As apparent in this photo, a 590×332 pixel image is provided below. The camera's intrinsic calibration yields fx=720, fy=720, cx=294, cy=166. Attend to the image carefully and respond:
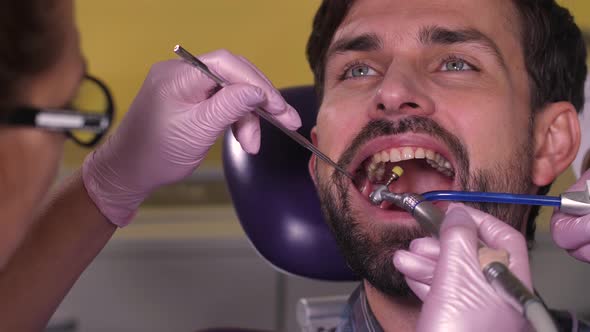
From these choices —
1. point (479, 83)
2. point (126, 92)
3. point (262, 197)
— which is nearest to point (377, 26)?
point (479, 83)

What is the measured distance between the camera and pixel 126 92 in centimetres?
258

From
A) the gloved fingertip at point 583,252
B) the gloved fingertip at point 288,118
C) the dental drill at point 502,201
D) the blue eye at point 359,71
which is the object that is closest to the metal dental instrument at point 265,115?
the gloved fingertip at point 288,118

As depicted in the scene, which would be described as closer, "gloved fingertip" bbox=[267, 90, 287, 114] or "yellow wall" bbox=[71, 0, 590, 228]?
"gloved fingertip" bbox=[267, 90, 287, 114]

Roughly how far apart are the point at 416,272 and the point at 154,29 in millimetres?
1694

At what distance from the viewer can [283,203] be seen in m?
1.83

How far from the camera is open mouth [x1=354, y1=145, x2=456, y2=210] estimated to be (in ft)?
4.70

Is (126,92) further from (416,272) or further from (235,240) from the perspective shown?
(416,272)

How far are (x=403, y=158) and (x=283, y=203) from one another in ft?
1.58

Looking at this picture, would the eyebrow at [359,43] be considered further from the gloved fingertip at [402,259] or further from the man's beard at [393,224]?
the gloved fingertip at [402,259]

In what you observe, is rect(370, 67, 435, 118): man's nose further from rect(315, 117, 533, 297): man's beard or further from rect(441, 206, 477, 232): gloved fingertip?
rect(441, 206, 477, 232): gloved fingertip

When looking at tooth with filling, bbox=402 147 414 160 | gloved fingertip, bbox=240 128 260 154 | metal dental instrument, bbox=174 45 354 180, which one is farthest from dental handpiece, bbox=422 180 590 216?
gloved fingertip, bbox=240 128 260 154

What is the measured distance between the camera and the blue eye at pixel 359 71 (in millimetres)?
1613

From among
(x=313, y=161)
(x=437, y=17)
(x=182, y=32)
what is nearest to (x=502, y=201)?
(x=437, y=17)

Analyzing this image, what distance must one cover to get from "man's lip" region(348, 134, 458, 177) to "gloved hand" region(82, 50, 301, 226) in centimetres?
16
